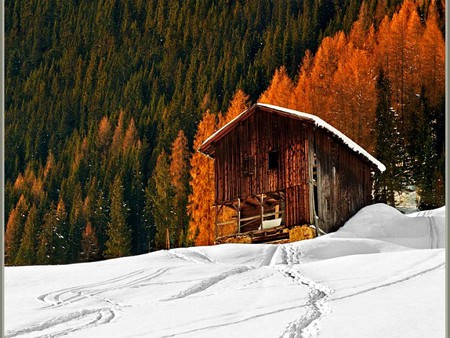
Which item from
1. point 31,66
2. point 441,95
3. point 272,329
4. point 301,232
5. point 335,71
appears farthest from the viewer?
point 31,66

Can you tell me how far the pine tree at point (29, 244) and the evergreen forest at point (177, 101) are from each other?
0.11m

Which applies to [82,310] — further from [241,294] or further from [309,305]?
[309,305]

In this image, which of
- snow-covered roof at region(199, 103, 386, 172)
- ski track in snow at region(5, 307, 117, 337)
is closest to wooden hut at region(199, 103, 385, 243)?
snow-covered roof at region(199, 103, 386, 172)

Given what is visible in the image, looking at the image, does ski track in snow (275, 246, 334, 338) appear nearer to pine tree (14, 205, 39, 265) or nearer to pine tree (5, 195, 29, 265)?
pine tree (14, 205, 39, 265)

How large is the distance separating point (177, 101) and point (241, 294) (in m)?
43.2

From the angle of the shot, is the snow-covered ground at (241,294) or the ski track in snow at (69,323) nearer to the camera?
the snow-covered ground at (241,294)

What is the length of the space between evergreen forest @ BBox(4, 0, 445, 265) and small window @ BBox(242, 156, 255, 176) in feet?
39.6

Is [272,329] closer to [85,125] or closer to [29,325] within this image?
[29,325]

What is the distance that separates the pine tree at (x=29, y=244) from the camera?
45.8m

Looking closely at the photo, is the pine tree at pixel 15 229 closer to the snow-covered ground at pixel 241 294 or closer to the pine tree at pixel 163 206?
the pine tree at pixel 163 206

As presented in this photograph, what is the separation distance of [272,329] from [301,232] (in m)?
13.3

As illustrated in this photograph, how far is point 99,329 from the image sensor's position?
38.2 ft

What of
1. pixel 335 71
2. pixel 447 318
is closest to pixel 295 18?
pixel 335 71

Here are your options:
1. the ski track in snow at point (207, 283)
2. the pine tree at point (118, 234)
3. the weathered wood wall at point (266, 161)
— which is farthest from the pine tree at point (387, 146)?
the ski track in snow at point (207, 283)
